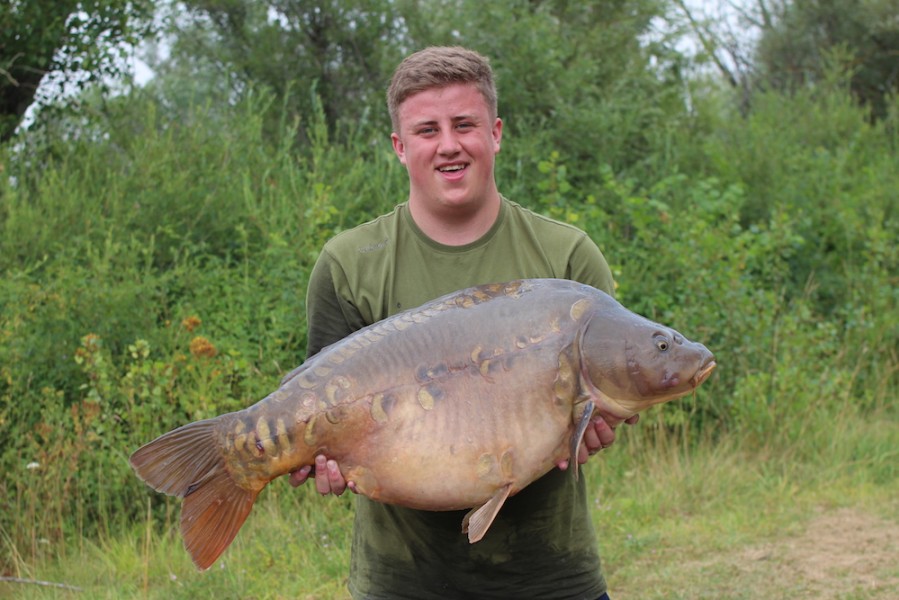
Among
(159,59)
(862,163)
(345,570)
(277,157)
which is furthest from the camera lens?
(159,59)

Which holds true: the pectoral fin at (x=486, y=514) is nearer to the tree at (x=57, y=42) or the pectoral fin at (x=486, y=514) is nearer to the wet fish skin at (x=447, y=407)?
the wet fish skin at (x=447, y=407)

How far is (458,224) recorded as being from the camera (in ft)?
8.64

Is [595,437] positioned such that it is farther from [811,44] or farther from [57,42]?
[811,44]

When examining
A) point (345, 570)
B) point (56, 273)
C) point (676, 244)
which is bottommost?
point (345, 570)

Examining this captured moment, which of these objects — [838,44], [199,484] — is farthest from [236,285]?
[838,44]

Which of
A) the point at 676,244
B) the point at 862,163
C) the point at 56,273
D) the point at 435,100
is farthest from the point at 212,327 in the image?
the point at 862,163

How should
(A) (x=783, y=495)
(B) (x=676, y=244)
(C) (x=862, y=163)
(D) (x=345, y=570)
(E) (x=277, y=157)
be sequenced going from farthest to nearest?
(C) (x=862, y=163), (E) (x=277, y=157), (B) (x=676, y=244), (A) (x=783, y=495), (D) (x=345, y=570)

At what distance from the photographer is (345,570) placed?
481 cm

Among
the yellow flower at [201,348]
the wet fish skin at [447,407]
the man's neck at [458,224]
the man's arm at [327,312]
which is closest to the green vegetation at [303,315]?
the yellow flower at [201,348]

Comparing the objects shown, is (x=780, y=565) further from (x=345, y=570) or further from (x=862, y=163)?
(x=862, y=163)

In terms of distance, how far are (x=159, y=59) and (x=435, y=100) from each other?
48.1 feet

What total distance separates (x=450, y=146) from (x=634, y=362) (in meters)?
0.69

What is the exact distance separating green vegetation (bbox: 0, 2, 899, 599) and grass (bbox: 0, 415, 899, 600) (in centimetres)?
2

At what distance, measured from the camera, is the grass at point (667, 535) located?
4766mm
